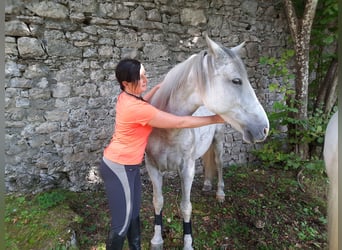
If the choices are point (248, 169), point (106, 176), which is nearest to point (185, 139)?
point (106, 176)

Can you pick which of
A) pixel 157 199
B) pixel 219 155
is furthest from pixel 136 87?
pixel 219 155

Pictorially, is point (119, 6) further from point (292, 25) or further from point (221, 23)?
point (292, 25)

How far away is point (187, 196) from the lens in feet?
7.73

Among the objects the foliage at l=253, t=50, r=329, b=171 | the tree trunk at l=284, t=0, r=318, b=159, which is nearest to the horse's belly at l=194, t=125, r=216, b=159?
the foliage at l=253, t=50, r=329, b=171

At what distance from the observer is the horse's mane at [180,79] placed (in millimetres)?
1796

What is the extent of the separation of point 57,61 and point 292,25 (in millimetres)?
3557

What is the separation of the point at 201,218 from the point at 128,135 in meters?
1.81

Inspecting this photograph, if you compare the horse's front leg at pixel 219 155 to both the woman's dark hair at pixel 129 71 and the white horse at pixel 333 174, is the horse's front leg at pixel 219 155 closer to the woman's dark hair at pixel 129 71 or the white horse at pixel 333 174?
the white horse at pixel 333 174

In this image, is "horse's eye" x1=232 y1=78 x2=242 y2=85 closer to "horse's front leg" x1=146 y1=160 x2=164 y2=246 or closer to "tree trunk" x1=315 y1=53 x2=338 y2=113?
"horse's front leg" x1=146 y1=160 x2=164 y2=246

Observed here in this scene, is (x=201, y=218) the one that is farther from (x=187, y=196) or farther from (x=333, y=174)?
(x=333, y=174)

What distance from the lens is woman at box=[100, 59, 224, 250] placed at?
1.71 meters

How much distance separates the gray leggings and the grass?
2.99ft

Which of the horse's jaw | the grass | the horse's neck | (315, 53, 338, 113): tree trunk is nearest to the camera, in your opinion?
the horse's jaw

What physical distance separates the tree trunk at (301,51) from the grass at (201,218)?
103 centimetres
